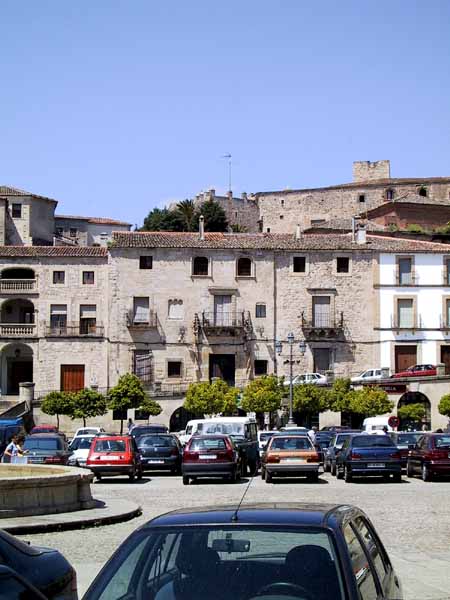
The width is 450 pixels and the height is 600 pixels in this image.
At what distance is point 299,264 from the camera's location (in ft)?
222

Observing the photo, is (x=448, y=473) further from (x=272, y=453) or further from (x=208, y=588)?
(x=208, y=588)

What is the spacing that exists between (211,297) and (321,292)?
7.20m

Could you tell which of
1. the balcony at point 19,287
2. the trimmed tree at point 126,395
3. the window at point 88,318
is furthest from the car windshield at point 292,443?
the balcony at point 19,287

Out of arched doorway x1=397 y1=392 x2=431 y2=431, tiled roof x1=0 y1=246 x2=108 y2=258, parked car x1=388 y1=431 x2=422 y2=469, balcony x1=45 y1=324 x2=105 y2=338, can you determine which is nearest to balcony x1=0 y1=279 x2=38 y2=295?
tiled roof x1=0 y1=246 x2=108 y2=258

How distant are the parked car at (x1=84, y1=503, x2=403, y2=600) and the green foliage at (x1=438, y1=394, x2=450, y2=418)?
55.0 m

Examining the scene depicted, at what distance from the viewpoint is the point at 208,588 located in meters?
5.20

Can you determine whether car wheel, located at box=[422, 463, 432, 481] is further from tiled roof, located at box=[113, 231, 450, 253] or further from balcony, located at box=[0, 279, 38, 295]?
balcony, located at box=[0, 279, 38, 295]

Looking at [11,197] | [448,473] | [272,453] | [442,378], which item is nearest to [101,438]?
[272,453]

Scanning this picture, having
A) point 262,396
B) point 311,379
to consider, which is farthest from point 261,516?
point 311,379

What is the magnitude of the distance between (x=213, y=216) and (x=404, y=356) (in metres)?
43.7

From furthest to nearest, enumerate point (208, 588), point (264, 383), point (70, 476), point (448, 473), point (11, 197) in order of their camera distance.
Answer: point (11, 197) < point (264, 383) < point (448, 473) < point (70, 476) < point (208, 588)

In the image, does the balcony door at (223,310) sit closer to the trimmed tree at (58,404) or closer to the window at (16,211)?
the trimmed tree at (58,404)

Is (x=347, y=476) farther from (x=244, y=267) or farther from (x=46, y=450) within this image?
(x=244, y=267)

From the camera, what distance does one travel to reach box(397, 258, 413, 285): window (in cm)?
6766
